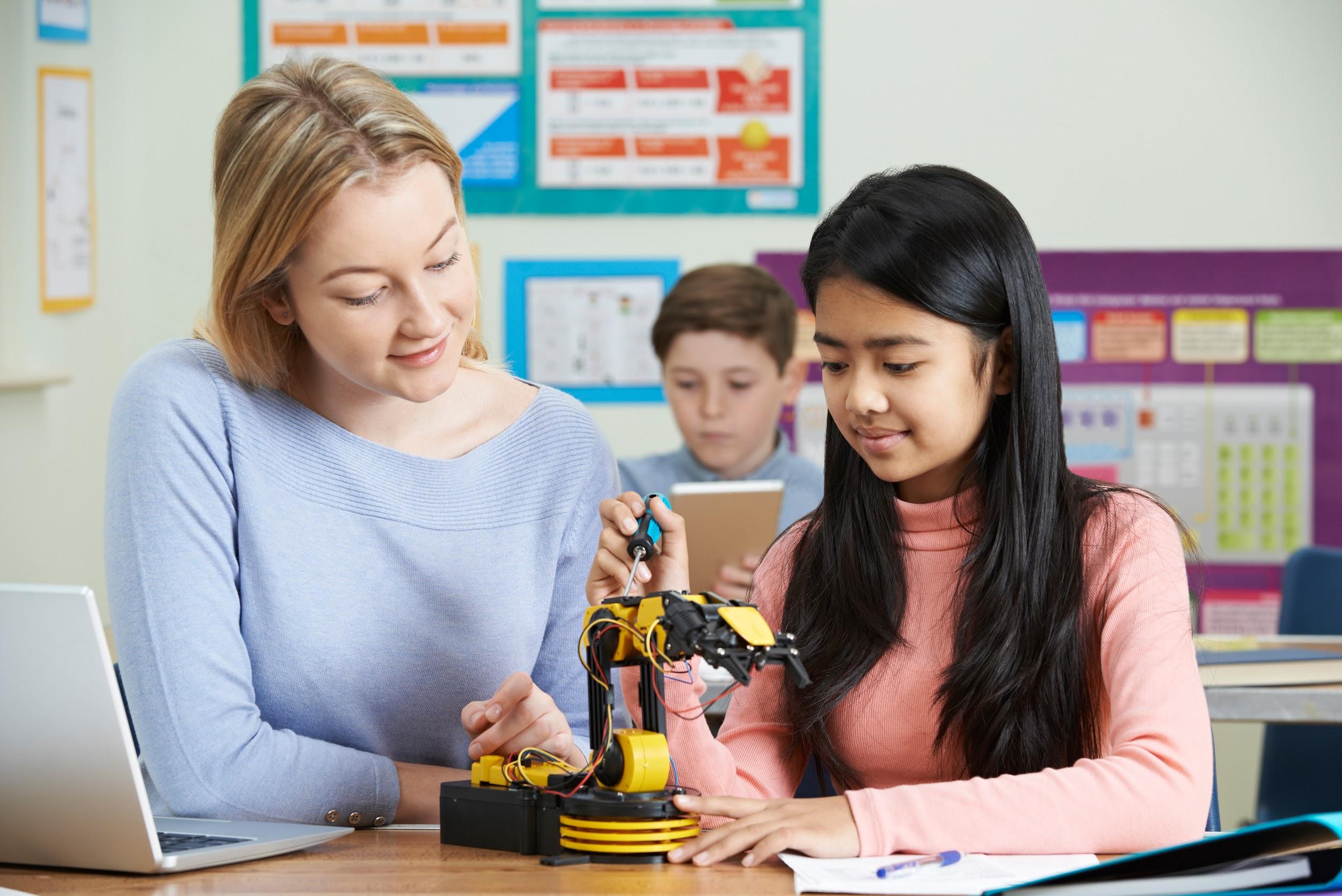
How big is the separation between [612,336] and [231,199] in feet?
6.74

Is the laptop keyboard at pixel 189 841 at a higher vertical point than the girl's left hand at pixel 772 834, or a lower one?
lower

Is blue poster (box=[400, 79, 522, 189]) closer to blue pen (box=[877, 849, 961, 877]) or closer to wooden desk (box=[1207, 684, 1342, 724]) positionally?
wooden desk (box=[1207, 684, 1342, 724])

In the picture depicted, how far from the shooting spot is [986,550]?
144 cm

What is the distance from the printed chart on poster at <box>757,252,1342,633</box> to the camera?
338 centimetres

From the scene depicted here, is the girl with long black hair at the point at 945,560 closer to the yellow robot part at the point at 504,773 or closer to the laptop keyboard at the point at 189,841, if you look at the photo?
the yellow robot part at the point at 504,773

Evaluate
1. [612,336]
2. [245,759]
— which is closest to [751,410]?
[612,336]

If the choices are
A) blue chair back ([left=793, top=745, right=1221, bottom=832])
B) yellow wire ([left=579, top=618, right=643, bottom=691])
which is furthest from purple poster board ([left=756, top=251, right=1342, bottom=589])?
yellow wire ([left=579, top=618, right=643, bottom=691])

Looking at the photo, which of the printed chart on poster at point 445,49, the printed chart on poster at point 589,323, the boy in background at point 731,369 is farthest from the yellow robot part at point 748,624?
the printed chart on poster at point 445,49

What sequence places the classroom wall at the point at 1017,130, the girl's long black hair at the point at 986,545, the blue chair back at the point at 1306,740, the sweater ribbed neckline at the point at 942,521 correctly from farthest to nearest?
the classroom wall at the point at 1017,130
the blue chair back at the point at 1306,740
the sweater ribbed neckline at the point at 942,521
the girl's long black hair at the point at 986,545

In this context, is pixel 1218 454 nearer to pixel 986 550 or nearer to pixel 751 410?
pixel 751 410

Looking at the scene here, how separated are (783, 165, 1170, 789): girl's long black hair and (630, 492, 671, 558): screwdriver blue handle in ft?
0.93

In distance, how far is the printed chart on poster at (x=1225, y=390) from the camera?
11.1 feet

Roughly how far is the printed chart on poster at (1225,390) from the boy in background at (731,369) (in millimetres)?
465

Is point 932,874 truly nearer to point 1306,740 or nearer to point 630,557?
point 630,557
